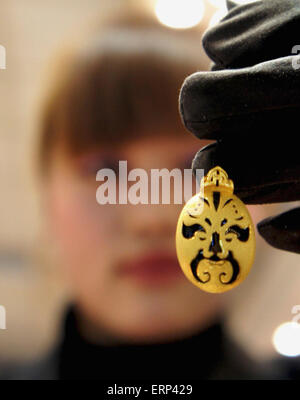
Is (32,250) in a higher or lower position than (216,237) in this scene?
higher

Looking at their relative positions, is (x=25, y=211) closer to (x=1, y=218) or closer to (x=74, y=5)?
(x=1, y=218)

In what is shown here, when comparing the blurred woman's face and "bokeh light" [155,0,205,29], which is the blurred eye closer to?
the blurred woman's face

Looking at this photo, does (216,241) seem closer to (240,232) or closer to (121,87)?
(240,232)

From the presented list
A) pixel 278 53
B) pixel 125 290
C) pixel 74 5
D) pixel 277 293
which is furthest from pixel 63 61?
pixel 277 293

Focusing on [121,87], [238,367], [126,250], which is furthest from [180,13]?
[238,367]

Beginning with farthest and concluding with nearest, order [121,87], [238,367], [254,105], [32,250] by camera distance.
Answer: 1. [32,250]
2. [238,367]
3. [121,87]
4. [254,105]
